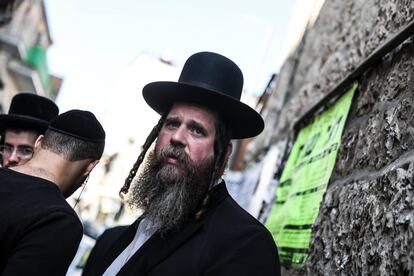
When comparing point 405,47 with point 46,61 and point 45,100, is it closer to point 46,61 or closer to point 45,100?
point 45,100

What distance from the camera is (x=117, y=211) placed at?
65.5 feet

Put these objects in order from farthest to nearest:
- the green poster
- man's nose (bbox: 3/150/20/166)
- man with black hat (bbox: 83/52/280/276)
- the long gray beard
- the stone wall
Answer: man's nose (bbox: 3/150/20/166) < the green poster < the long gray beard < man with black hat (bbox: 83/52/280/276) < the stone wall

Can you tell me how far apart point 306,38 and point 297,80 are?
0.55 m

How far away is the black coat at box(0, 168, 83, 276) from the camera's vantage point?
1.71 metres

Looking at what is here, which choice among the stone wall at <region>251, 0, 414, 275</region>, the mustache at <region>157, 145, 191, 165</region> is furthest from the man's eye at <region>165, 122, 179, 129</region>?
the stone wall at <region>251, 0, 414, 275</region>

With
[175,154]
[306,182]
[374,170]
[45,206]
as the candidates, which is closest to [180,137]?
[175,154]

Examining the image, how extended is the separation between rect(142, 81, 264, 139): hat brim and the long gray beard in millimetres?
247

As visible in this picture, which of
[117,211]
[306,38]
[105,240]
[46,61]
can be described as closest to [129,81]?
[46,61]

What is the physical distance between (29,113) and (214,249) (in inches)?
82.6

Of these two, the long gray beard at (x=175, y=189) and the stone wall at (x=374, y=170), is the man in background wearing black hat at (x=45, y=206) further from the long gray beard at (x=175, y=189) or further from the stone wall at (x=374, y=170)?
the stone wall at (x=374, y=170)

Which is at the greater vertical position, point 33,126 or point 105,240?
point 33,126

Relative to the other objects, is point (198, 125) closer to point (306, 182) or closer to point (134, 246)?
point (134, 246)

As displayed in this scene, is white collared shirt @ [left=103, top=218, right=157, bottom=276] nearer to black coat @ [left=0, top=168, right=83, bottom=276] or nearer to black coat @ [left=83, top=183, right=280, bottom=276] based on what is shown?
black coat @ [left=83, top=183, right=280, bottom=276]

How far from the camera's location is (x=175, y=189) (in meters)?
2.17
